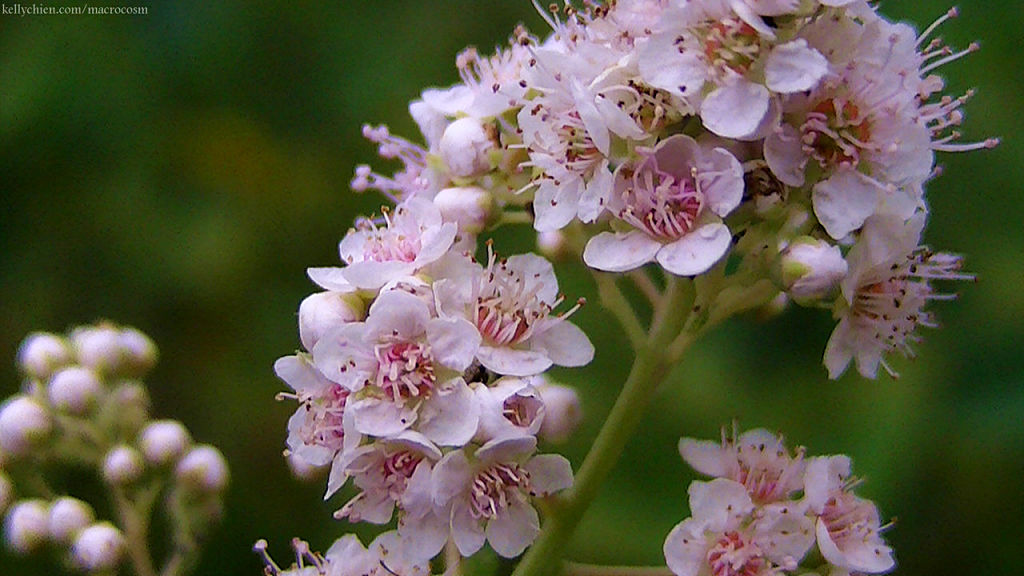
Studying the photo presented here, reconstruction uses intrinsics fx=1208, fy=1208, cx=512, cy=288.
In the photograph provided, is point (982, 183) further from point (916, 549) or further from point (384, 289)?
point (384, 289)

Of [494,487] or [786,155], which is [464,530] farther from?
[786,155]

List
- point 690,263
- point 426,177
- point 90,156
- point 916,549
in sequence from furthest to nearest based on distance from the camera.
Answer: point 90,156
point 916,549
point 426,177
point 690,263

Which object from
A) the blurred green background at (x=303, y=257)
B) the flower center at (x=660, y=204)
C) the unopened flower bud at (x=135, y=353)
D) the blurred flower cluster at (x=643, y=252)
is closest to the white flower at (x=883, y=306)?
the blurred flower cluster at (x=643, y=252)

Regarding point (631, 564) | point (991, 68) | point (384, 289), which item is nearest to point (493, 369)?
point (384, 289)

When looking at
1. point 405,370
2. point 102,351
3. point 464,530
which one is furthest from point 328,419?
point 102,351

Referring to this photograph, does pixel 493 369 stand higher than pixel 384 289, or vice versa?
pixel 384 289

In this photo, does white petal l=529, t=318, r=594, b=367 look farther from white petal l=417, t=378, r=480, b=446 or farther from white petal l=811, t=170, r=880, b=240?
white petal l=811, t=170, r=880, b=240

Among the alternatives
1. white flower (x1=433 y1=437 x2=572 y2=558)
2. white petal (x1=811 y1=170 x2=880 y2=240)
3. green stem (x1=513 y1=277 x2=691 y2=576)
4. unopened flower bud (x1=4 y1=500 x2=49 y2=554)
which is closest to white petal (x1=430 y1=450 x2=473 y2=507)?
white flower (x1=433 y1=437 x2=572 y2=558)
